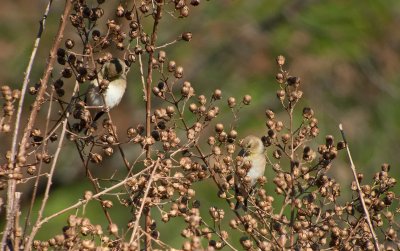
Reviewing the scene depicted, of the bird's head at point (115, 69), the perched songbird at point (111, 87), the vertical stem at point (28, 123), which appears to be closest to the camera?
the vertical stem at point (28, 123)

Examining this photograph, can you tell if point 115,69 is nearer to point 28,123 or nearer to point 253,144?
point 253,144

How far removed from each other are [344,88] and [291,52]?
0.98m

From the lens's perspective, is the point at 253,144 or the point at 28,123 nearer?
the point at 28,123

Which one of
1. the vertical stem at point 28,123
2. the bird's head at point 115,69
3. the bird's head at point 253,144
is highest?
the bird's head at point 115,69

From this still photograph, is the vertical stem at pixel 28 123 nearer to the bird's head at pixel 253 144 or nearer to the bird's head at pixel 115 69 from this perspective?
the bird's head at pixel 115 69

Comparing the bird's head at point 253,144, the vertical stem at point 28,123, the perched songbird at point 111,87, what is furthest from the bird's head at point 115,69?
the vertical stem at point 28,123

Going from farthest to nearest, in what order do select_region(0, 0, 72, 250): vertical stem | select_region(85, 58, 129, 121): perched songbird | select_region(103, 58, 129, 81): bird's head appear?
select_region(103, 58, 129, 81): bird's head
select_region(85, 58, 129, 121): perched songbird
select_region(0, 0, 72, 250): vertical stem

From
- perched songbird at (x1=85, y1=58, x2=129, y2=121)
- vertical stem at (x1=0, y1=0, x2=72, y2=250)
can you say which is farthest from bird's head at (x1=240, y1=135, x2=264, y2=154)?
vertical stem at (x1=0, y1=0, x2=72, y2=250)

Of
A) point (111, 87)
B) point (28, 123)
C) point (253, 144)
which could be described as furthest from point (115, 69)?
point (28, 123)

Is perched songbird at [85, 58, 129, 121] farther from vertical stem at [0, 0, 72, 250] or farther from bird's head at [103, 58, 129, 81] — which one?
vertical stem at [0, 0, 72, 250]

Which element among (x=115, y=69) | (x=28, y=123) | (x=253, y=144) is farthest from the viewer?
(x=253, y=144)

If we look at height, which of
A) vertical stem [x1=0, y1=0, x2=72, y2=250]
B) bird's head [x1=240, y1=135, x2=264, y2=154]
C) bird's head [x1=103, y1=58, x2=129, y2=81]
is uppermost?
bird's head [x1=103, y1=58, x2=129, y2=81]

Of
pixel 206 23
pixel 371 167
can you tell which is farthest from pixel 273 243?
pixel 206 23

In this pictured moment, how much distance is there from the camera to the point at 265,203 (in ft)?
9.21
